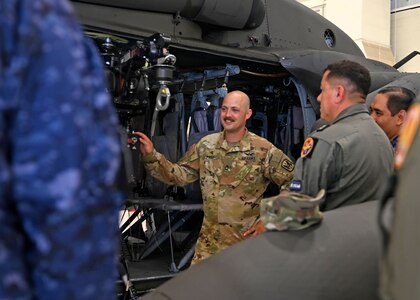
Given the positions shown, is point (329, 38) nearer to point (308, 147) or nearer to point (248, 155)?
point (248, 155)

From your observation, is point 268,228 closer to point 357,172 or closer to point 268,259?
point 268,259

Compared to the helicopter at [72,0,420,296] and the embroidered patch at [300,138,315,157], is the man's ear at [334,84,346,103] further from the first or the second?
the helicopter at [72,0,420,296]

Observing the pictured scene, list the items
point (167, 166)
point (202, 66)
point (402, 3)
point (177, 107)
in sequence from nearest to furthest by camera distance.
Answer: point (167, 166)
point (202, 66)
point (177, 107)
point (402, 3)

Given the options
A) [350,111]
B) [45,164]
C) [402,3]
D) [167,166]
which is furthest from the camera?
[402,3]

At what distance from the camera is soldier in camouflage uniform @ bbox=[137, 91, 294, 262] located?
10.5 feet

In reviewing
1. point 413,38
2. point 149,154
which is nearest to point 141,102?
point 149,154

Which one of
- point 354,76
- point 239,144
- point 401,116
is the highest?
point 354,76

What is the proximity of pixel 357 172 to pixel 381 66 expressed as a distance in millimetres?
3398

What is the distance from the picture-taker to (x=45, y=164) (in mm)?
751

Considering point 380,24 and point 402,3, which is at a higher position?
point 402,3

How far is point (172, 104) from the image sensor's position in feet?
14.1

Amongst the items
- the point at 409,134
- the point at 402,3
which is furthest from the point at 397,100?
the point at 402,3

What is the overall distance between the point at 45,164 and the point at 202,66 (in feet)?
11.0

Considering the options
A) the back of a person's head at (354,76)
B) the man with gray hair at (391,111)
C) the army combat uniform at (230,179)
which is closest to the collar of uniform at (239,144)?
the army combat uniform at (230,179)
